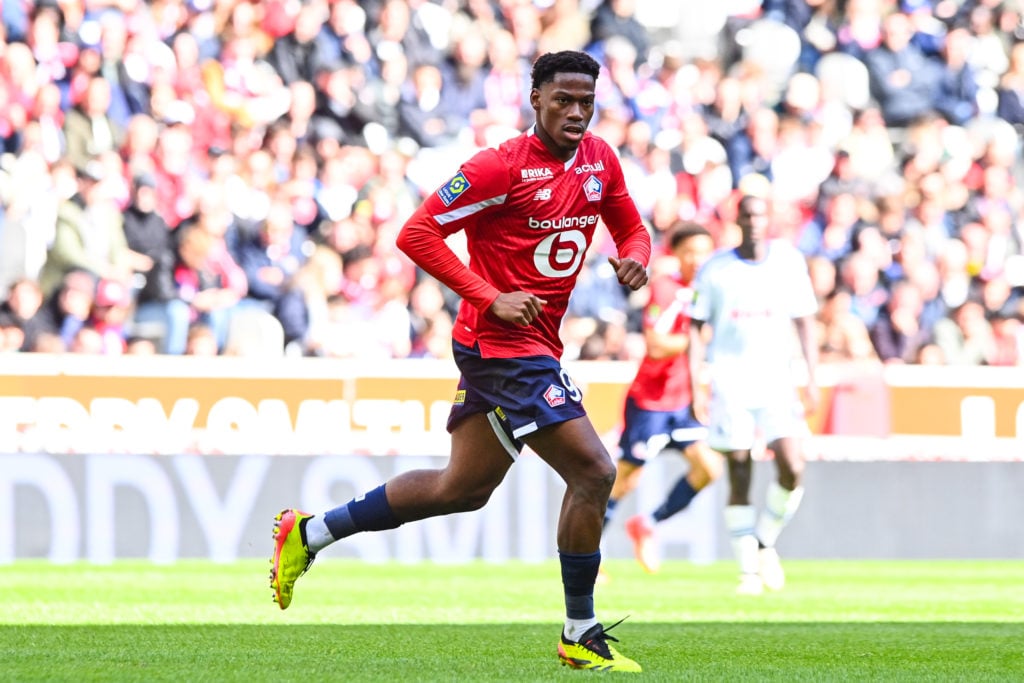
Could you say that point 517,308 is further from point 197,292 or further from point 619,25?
point 619,25

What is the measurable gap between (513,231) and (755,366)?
17.3 ft

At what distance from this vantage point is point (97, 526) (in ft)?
44.9

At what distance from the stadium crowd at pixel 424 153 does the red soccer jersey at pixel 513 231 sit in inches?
319

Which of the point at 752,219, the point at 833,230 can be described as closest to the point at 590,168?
the point at 752,219

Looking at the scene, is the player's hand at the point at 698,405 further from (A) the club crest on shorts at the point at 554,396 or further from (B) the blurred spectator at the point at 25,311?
(A) the club crest on shorts at the point at 554,396

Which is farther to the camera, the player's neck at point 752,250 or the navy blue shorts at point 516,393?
the player's neck at point 752,250

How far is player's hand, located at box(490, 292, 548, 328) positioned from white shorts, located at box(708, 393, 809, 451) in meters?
5.35

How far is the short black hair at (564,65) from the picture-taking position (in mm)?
6852

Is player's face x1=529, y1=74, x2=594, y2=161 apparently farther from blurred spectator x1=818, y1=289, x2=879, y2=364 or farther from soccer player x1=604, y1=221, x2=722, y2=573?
blurred spectator x1=818, y1=289, x2=879, y2=364

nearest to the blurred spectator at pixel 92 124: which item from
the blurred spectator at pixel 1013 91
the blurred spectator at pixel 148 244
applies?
the blurred spectator at pixel 148 244

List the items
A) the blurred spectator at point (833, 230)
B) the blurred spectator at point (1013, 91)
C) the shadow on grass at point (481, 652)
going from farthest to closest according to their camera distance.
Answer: the blurred spectator at point (1013, 91) < the blurred spectator at point (833, 230) < the shadow on grass at point (481, 652)

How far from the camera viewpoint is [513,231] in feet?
22.9

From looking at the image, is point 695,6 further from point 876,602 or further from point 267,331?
point 876,602

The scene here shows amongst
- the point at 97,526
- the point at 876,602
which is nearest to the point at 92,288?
the point at 97,526
